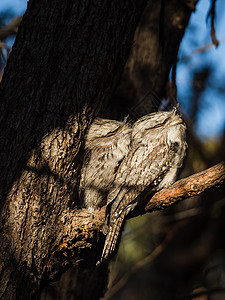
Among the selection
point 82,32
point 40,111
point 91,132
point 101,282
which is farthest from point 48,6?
point 101,282

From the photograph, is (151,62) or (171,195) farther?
(151,62)

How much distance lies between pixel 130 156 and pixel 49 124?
0.61 metres

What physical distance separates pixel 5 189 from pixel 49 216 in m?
0.31

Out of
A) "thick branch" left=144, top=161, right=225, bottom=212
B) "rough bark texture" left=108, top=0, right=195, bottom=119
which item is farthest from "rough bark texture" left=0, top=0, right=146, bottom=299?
"rough bark texture" left=108, top=0, right=195, bottom=119

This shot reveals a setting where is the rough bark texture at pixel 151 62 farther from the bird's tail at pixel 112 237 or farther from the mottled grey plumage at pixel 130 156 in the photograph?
the bird's tail at pixel 112 237

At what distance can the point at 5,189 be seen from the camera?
5.90 feet

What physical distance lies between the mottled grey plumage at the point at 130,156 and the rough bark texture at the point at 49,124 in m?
0.16

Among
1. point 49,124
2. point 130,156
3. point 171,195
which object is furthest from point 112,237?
point 49,124

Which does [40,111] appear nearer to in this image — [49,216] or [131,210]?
[49,216]

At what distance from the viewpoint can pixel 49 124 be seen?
76.2 inches

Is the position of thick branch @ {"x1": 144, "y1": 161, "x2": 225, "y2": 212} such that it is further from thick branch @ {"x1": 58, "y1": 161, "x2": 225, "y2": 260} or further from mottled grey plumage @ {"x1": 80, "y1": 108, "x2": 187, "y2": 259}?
mottled grey plumage @ {"x1": 80, "y1": 108, "x2": 187, "y2": 259}

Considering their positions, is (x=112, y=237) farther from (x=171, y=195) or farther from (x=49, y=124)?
(x=49, y=124)

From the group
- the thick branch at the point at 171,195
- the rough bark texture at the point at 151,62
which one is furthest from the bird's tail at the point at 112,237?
the rough bark texture at the point at 151,62

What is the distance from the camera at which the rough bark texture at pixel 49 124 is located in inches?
71.2
